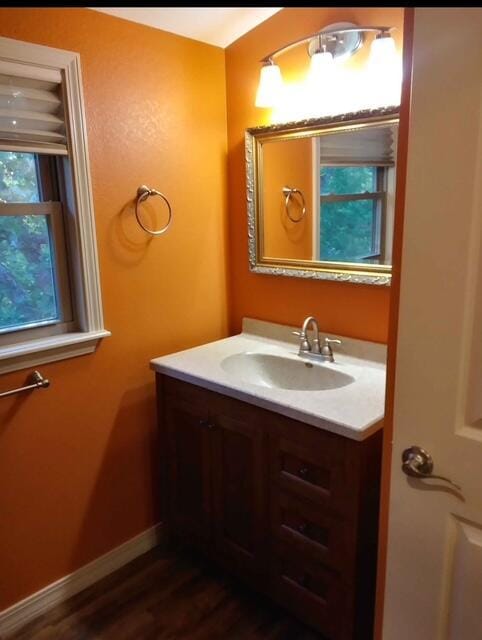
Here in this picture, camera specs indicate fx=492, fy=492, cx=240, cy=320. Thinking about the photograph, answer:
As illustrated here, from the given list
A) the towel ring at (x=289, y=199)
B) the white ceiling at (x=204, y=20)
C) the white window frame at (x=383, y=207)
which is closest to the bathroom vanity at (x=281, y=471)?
the white window frame at (x=383, y=207)

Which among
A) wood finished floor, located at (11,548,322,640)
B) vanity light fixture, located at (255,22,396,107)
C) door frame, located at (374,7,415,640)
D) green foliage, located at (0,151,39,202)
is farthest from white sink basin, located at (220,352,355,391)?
vanity light fixture, located at (255,22,396,107)

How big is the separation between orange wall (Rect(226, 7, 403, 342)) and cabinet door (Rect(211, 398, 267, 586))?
57 cm

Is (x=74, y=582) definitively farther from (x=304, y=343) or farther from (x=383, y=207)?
(x=383, y=207)

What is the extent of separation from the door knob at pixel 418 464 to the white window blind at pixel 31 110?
1415 millimetres

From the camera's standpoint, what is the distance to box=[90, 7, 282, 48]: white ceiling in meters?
1.74

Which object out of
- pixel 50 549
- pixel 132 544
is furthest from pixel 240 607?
pixel 50 549

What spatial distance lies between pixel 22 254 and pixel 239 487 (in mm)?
1101

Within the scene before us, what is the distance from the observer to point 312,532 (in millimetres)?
1523

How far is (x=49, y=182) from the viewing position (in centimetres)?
173

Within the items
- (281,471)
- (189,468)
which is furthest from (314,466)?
(189,468)

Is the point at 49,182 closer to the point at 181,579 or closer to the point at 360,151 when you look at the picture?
the point at 360,151

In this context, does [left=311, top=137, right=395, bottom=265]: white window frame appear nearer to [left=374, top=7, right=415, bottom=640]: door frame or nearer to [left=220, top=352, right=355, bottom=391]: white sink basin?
[left=220, top=352, right=355, bottom=391]: white sink basin

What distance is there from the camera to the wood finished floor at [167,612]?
5.60 ft

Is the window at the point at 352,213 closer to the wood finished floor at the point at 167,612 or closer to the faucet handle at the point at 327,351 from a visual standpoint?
the faucet handle at the point at 327,351
